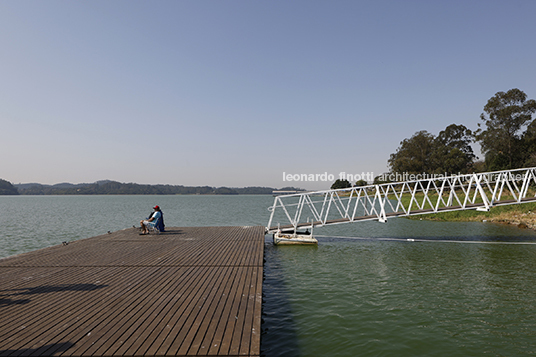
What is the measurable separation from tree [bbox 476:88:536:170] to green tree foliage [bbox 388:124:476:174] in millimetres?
8984

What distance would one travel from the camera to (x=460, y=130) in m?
64.6

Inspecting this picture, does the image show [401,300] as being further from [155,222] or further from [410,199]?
[410,199]

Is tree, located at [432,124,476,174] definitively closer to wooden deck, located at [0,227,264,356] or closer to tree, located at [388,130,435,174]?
tree, located at [388,130,435,174]

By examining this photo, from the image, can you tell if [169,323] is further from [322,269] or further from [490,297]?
[490,297]

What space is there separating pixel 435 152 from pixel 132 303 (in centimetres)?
7061

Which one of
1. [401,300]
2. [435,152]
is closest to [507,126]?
[435,152]

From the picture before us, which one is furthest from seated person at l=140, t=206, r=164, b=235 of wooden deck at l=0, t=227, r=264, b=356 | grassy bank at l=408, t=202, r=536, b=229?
grassy bank at l=408, t=202, r=536, b=229

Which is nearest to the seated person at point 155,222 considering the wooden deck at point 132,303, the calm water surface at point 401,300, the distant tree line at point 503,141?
the wooden deck at point 132,303

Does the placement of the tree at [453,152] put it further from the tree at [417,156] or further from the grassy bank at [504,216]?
A: the grassy bank at [504,216]

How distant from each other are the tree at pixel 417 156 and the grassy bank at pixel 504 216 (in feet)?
120

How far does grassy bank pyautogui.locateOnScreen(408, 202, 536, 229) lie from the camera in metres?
25.2

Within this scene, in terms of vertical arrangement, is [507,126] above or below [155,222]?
above

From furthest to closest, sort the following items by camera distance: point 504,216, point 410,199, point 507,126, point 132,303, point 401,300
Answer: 1. point 507,126
2. point 504,216
3. point 410,199
4. point 401,300
5. point 132,303

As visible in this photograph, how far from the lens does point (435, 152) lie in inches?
2547
